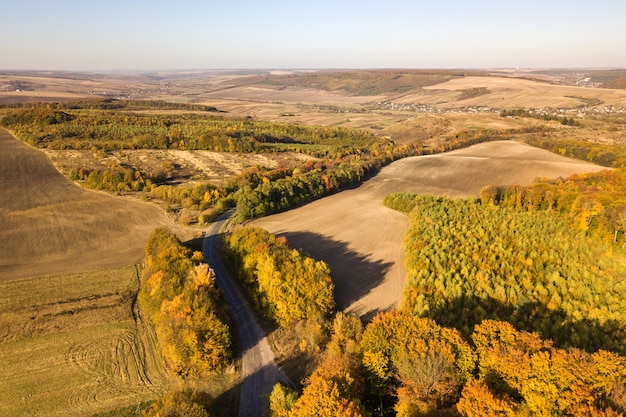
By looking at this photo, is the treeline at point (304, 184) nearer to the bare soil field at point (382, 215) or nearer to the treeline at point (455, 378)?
the bare soil field at point (382, 215)

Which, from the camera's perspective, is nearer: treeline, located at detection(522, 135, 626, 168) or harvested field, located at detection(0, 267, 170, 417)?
harvested field, located at detection(0, 267, 170, 417)

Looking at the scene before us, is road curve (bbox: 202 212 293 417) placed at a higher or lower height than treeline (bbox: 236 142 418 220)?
lower

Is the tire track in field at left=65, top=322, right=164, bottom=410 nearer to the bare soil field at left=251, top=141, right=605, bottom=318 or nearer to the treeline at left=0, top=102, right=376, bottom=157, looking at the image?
the bare soil field at left=251, top=141, right=605, bottom=318

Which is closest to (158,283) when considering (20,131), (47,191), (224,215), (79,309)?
(79,309)

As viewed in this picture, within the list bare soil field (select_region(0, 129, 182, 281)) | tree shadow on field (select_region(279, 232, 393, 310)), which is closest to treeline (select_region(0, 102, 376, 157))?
bare soil field (select_region(0, 129, 182, 281))

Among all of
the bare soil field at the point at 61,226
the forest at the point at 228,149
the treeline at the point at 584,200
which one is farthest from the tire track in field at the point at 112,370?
the treeline at the point at 584,200

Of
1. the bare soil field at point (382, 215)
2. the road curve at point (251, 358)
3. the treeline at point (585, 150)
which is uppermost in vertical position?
the treeline at point (585, 150)

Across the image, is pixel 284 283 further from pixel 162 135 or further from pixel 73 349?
pixel 162 135
